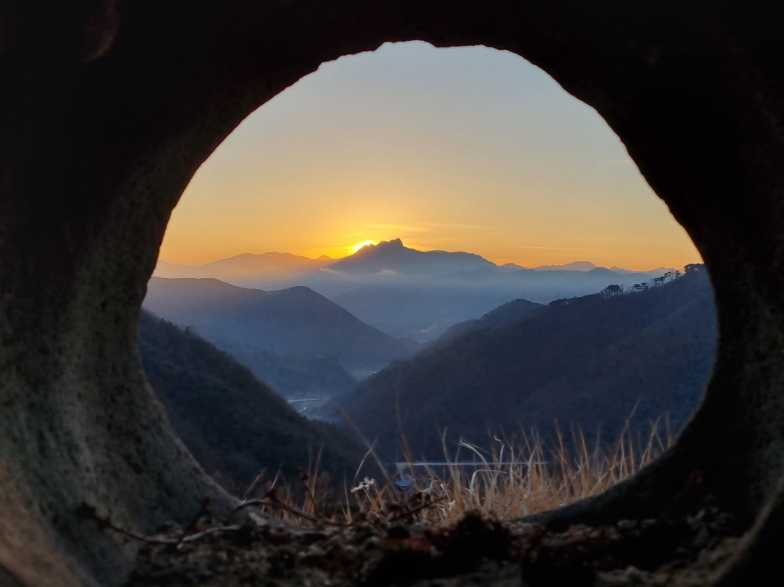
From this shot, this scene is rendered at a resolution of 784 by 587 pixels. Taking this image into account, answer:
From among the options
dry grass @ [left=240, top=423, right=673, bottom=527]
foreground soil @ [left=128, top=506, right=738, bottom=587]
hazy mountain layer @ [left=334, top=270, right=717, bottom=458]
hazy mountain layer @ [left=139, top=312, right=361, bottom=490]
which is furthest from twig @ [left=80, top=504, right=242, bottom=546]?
hazy mountain layer @ [left=334, top=270, right=717, bottom=458]

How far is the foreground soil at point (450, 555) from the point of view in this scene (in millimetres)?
1617

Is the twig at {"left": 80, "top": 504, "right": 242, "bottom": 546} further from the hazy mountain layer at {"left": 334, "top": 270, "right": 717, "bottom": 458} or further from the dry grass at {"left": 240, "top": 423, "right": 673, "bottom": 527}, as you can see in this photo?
the hazy mountain layer at {"left": 334, "top": 270, "right": 717, "bottom": 458}

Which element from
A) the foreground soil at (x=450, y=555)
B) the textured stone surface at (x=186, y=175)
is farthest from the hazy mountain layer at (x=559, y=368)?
the foreground soil at (x=450, y=555)

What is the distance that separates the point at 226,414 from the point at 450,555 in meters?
19.6

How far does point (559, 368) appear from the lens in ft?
104

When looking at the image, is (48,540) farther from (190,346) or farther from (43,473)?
(190,346)

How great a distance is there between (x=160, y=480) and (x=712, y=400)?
56.1 inches

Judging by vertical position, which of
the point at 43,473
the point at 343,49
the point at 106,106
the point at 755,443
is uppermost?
the point at 343,49

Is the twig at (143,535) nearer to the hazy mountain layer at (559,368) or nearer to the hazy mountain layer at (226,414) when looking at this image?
the hazy mountain layer at (226,414)

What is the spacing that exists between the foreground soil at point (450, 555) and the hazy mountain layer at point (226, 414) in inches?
594

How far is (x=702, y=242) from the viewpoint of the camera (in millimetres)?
2336

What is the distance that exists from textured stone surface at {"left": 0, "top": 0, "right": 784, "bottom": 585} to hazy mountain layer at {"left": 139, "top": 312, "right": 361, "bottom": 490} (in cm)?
1490

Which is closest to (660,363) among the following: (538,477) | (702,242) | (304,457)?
(304,457)

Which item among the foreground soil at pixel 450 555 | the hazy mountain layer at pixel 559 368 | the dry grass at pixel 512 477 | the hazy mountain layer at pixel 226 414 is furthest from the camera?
the hazy mountain layer at pixel 559 368
